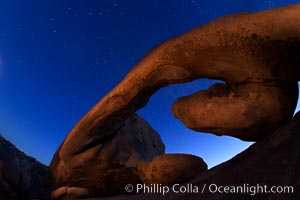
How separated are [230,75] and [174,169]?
248 cm

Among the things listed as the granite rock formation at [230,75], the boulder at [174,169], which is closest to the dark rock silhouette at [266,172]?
the granite rock formation at [230,75]

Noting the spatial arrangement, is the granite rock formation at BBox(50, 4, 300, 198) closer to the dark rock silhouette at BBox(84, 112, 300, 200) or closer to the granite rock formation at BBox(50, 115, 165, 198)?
the dark rock silhouette at BBox(84, 112, 300, 200)

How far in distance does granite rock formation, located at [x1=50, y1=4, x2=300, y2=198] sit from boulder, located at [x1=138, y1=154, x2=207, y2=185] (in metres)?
0.81

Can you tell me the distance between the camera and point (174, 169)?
631 centimetres

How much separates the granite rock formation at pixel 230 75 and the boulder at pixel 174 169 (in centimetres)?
81

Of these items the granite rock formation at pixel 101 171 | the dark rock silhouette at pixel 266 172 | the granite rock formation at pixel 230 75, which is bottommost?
the dark rock silhouette at pixel 266 172

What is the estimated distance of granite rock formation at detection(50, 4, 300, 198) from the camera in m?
4.85

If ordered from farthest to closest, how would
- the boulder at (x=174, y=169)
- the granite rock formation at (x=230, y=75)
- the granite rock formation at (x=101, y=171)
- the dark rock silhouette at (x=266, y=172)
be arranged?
the granite rock formation at (x=101, y=171), the boulder at (x=174, y=169), the granite rock formation at (x=230, y=75), the dark rock silhouette at (x=266, y=172)

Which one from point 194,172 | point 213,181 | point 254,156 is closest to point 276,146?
point 254,156

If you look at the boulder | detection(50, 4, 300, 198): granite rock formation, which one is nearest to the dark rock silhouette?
detection(50, 4, 300, 198): granite rock formation

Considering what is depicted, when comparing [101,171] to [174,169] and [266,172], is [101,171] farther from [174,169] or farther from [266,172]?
[266,172]

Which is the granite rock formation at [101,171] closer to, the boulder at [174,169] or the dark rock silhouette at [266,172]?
the boulder at [174,169]

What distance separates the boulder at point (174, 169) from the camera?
20.6 feet

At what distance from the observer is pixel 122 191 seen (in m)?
7.47
